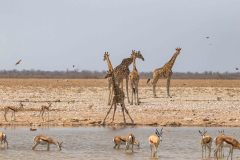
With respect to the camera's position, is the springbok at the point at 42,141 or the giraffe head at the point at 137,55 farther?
the giraffe head at the point at 137,55

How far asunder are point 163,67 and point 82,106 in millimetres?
9429

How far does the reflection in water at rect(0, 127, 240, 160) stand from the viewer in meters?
16.0

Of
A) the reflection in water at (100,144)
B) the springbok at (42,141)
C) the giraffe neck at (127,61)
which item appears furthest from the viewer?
the giraffe neck at (127,61)

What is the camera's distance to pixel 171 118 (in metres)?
23.8

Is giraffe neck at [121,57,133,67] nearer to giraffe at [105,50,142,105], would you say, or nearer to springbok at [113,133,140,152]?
giraffe at [105,50,142,105]

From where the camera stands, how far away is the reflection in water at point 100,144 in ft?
52.4

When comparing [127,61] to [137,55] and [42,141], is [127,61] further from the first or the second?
[42,141]

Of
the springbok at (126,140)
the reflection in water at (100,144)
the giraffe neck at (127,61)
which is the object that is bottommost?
the reflection in water at (100,144)

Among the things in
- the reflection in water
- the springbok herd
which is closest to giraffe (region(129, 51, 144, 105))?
the springbok herd

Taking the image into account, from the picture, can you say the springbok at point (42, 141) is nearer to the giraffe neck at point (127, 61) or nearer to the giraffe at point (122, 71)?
the giraffe at point (122, 71)

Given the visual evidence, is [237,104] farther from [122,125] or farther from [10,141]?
[10,141]

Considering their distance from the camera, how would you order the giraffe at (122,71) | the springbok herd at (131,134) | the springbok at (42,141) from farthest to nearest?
the giraffe at (122,71)
the springbok at (42,141)
the springbok herd at (131,134)

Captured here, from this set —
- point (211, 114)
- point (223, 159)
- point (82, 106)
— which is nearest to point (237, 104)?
point (211, 114)

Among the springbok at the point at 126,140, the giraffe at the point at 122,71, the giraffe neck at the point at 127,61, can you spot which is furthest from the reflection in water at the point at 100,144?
the giraffe neck at the point at 127,61
